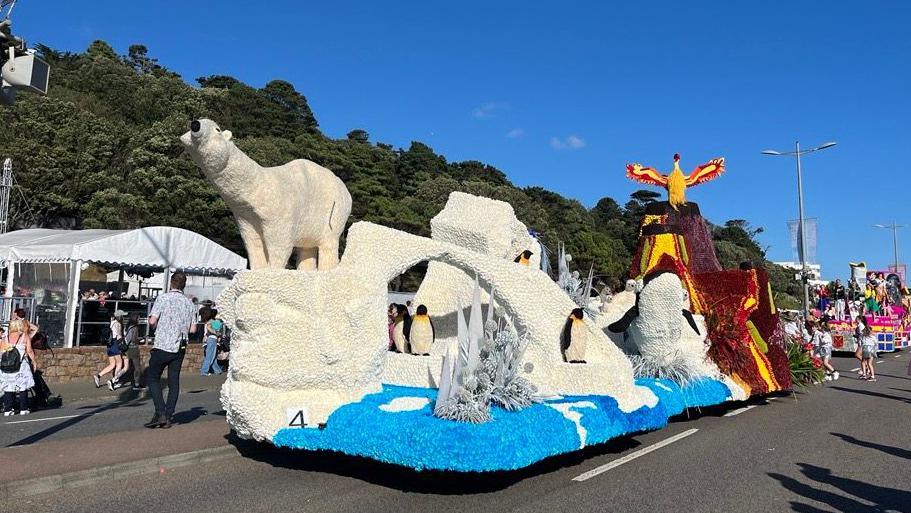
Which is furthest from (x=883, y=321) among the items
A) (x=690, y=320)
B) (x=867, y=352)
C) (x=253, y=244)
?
(x=253, y=244)

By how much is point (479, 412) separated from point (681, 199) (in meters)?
8.15

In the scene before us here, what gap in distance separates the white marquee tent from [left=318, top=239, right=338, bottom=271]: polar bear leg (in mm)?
8708

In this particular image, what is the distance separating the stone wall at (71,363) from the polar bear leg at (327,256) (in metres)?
7.60

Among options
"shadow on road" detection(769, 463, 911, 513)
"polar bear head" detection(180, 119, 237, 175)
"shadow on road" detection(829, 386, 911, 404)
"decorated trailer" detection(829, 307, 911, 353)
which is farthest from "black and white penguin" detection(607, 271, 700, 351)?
"decorated trailer" detection(829, 307, 911, 353)

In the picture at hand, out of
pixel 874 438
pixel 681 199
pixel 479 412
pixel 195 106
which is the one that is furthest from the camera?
pixel 195 106

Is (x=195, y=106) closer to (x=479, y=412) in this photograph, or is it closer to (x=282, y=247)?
(x=282, y=247)

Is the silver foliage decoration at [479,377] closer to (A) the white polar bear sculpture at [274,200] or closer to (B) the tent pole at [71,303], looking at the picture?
(A) the white polar bear sculpture at [274,200]

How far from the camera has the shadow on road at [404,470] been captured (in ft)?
17.4

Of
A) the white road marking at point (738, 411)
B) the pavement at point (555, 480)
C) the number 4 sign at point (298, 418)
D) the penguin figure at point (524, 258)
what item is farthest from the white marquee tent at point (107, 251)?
the white road marking at point (738, 411)

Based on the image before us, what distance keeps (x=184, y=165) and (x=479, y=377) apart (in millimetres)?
24968

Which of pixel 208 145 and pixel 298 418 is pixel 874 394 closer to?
pixel 298 418

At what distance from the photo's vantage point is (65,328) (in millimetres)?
13266

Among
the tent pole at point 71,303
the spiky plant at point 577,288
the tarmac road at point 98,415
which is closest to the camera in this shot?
the tarmac road at point 98,415

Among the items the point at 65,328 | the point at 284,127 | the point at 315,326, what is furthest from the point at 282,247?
the point at 284,127
